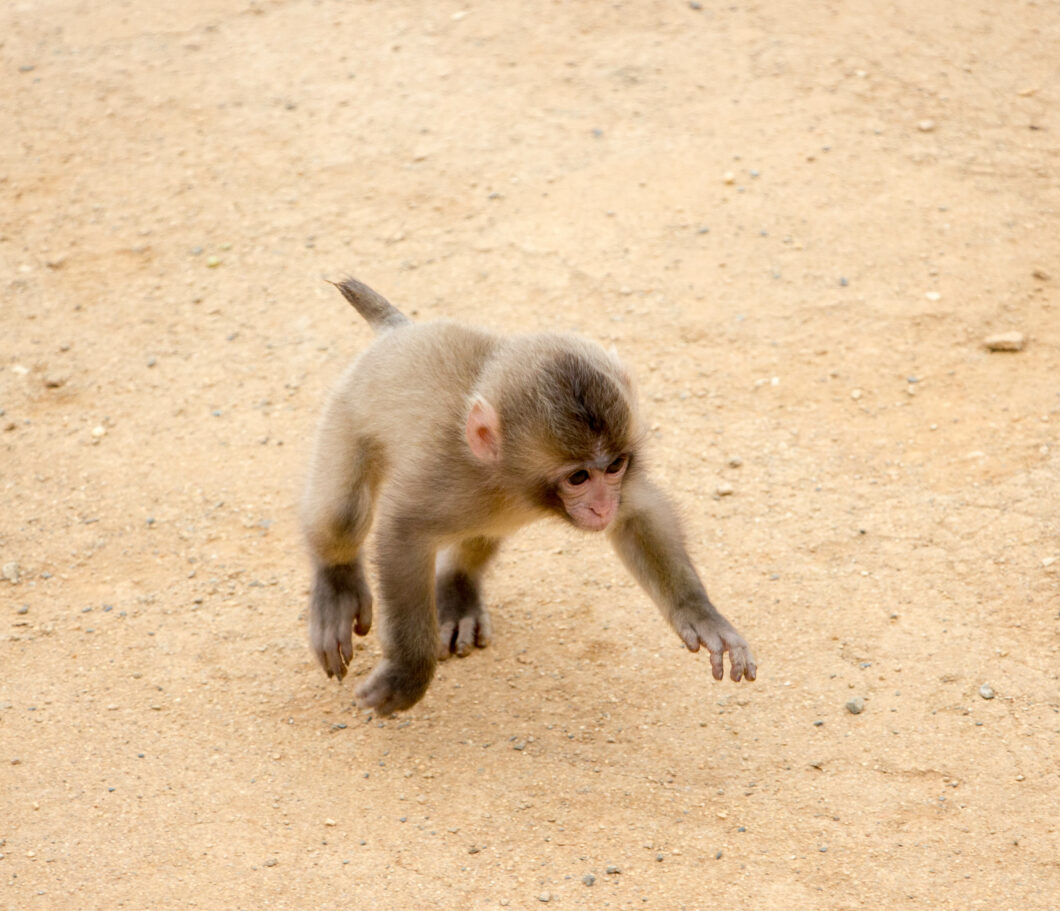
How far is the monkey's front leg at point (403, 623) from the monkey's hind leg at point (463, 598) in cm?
76

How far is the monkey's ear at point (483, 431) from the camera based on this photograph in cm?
457

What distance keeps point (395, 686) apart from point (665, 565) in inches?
45.4

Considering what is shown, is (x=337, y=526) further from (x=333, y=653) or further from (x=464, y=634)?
(x=464, y=634)

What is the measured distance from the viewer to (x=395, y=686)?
189 inches

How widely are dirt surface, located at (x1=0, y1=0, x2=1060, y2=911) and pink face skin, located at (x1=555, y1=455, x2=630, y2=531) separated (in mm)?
1001

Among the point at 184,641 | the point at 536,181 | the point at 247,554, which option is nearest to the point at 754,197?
the point at 536,181

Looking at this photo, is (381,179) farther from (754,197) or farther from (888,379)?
(888,379)

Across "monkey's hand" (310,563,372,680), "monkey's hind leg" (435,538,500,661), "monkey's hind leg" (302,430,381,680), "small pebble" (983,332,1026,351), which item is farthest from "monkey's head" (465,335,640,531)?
"small pebble" (983,332,1026,351)

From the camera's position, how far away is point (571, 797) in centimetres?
470

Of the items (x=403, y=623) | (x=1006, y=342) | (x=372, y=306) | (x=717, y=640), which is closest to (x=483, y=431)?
(x=403, y=623)

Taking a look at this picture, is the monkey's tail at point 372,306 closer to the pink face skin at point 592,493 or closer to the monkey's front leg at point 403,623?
the monkey's front leg at point 403,623

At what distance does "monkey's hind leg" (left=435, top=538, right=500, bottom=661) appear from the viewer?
564cm

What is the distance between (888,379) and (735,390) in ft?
2.81

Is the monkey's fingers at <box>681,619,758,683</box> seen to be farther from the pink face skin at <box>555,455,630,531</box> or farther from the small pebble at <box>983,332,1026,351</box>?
the small pebble at <box>983,332,1026,351</box>
